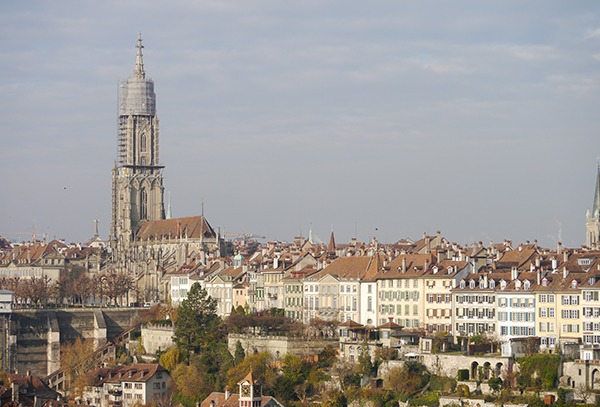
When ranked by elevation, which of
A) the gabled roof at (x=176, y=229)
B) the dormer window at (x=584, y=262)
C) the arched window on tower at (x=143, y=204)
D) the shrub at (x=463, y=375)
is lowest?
the shrub at (x=463, y=375)

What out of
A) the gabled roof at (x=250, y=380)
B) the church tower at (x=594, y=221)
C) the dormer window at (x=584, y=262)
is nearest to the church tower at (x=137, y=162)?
the church tower at (x=594, y=221)

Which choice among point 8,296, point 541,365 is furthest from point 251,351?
point 8,296

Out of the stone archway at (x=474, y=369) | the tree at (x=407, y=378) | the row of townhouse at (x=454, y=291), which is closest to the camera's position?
the stone archway at (x=474, y=369)

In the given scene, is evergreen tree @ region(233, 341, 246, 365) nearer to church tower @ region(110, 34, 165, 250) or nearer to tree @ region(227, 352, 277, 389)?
tree @ region(227, 352, 277, 389)

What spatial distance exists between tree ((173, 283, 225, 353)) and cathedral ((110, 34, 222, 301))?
47351 mm

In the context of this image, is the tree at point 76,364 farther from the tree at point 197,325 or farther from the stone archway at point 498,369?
the stone archway at point 498,369

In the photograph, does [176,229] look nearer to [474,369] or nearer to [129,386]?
[129,386]

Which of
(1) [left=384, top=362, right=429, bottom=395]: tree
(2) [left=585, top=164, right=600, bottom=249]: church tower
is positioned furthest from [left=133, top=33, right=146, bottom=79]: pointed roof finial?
(1) [left=384, top=362, right=429, bottom=395]: tree

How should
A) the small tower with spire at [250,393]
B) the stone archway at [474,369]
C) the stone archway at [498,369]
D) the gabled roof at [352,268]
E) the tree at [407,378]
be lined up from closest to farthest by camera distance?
the stone archway at [498,369], the stone archway at [474,369], the tree at [407,378], the small tower with spire at [250,393], the gabled roof at [352,268]

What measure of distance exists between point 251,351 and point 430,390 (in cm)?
1658

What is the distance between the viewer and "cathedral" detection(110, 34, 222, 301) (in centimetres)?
15525

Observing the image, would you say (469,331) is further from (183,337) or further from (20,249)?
(20,249)

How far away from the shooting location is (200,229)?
14738 cm

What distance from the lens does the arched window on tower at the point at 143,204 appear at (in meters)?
167
